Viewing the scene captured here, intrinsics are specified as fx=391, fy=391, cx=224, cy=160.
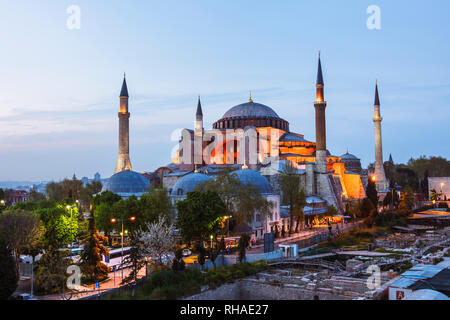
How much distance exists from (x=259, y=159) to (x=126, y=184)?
16043 millimetres

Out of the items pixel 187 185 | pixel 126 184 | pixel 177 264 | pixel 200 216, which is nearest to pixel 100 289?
pixel 177 264

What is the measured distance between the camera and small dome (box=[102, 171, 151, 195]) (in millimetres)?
33356

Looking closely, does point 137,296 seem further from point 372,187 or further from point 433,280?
point 372,187

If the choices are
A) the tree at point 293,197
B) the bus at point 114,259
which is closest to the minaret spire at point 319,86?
the tree at point 293,197

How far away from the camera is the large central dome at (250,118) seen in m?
50.1

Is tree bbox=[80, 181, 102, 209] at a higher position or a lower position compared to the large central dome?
lower

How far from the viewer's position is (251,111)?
51812 mm

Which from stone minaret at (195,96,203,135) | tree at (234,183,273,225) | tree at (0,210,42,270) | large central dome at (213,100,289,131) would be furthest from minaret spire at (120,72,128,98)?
tree at (0,210,42,270)

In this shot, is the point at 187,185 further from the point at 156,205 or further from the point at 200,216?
the point at 200,216

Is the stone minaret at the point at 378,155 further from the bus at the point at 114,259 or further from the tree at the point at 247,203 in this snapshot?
the bus at the point at 114,259

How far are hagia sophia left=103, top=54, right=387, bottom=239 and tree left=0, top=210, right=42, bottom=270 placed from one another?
13.6m

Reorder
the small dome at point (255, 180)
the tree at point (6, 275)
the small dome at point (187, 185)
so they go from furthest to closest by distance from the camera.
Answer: the small dome at point (187, 185) → the small dome at point (255, 180) → the tree at point (6, 275)

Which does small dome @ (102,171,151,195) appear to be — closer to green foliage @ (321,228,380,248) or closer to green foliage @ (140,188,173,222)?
green foliage @ (140,188,173,222)
